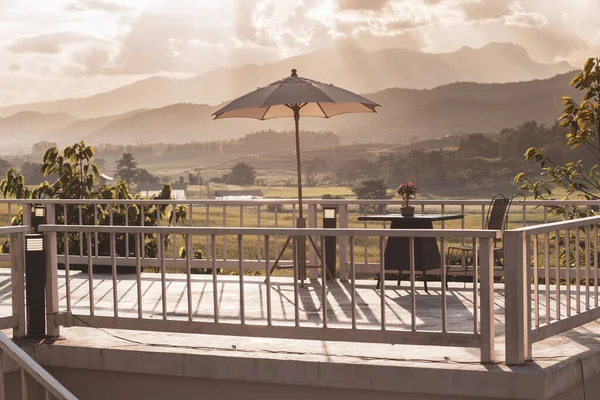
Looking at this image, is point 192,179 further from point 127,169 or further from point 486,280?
point 486,280

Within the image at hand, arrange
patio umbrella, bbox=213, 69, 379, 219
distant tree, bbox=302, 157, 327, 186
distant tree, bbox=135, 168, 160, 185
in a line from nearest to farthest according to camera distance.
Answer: patio umbrella, bbox=213, 69, 379, 219 → distant tree, bbox=135, 168, 160, 185 → distant tree, bbox=302, 157, 327, 186

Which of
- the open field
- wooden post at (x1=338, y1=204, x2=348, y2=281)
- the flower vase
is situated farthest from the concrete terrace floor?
the open field

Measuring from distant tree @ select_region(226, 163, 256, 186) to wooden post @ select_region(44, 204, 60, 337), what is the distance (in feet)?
243

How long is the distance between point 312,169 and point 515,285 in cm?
7781

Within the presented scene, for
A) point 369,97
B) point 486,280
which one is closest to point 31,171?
point 369,97

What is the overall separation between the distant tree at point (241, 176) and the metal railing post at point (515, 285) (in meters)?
75.4

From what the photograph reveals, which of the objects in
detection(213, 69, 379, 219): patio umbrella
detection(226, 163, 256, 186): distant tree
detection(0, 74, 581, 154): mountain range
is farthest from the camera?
detection(0, 74, 581, 154): mountain range

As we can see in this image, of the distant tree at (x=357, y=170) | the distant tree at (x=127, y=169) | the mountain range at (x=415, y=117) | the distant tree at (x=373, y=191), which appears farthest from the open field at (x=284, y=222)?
the mountain range at (x=415, y=117)

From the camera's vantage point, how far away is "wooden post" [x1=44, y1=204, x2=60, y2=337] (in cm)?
671

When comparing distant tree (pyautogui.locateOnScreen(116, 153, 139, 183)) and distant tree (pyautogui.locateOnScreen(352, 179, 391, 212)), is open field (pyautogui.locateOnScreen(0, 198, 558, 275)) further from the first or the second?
distant tree (pyautogui.locateOnScreen(116, 153, 139, 183))

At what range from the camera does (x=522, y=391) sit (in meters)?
5.53

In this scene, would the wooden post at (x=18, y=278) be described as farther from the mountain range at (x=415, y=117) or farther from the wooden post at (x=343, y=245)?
the mountain range at (x=415, y=117)

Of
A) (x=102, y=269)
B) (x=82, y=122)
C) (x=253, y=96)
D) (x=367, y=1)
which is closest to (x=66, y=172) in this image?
(x=102, y=269)

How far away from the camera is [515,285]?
550cm
